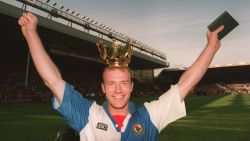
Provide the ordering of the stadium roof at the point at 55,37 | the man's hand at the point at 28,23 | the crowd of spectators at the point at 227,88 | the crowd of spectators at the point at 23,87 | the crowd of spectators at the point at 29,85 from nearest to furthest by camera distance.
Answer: the man's hand at the point at 28,23 < the stadium roof at the point at 55,37 < the crowd of spectators at the point at 23,87 < the crowd of spectators at the point at 29,85 < the crowd of spectators at the point at 227,88

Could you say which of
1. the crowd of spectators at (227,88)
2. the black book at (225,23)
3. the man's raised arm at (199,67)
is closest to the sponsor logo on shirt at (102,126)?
the man's raised arm at (199,67)

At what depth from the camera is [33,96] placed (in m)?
33.4

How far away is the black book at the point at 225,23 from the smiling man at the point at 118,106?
4 cm

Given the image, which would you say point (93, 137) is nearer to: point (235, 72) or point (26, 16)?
point (26, 16)

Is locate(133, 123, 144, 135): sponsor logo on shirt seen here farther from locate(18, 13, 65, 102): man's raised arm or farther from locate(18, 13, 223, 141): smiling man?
locate(18, 13, 65, 102): man's raised arm

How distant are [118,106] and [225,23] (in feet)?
3.76

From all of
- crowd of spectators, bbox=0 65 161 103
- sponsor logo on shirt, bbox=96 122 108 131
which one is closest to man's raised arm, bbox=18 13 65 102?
sponsor logo on shirt, bbox=96 122 108 131

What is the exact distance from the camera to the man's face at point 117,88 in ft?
→ 10.6

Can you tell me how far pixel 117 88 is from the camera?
3.24 metres

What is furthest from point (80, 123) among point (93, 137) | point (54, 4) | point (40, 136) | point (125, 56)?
point (54, 4)

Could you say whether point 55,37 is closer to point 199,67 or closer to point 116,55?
point 116,55

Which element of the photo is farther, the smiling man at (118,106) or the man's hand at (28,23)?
the smiling man at (118,106)

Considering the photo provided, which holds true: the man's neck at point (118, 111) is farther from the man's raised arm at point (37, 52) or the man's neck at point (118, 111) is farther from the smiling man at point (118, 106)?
the man's raised arm at point (37, 52)

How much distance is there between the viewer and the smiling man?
3.09 meters
